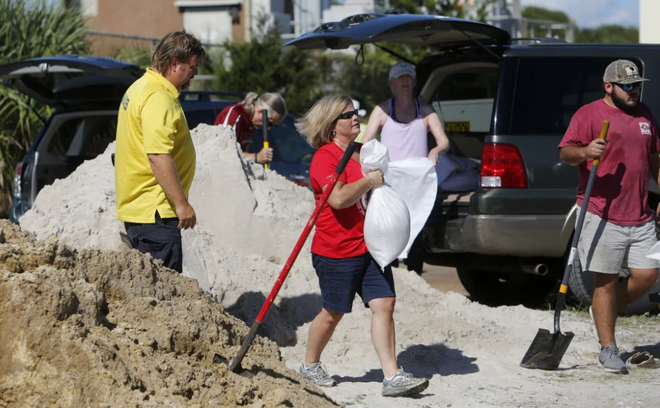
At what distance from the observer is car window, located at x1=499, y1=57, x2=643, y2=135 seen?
26.0 feet

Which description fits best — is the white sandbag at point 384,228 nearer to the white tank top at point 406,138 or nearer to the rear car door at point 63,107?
the white tank top at point 406,138

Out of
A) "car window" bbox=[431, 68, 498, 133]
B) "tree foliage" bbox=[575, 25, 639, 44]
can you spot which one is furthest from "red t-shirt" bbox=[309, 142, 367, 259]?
"tree foliage" bbox=[575, 25, 639, 44]

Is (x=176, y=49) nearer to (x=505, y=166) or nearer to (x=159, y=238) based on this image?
(x=159, y=238)

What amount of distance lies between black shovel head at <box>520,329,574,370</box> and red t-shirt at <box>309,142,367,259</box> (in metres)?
1.50

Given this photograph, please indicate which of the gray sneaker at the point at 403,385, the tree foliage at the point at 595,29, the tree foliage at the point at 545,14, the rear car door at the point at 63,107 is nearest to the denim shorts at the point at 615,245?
the gray sneaker at the point at 403,385

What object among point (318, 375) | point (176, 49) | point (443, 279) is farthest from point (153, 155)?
point (443, 279)

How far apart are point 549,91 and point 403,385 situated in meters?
3.37

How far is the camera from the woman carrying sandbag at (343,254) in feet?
18.4

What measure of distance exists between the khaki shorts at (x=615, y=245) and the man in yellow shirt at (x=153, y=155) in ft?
8.69

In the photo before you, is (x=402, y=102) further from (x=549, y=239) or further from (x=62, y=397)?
(x=62, y=397)

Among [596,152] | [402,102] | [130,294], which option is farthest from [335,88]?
[130,294]

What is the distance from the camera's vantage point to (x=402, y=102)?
8445mm

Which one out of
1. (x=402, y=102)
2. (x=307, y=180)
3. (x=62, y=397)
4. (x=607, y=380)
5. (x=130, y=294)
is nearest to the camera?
(x=62, y=397)

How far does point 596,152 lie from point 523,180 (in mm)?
1545
